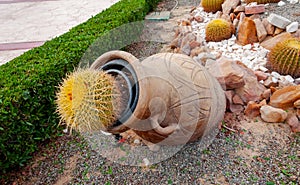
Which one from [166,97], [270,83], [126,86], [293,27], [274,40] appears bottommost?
[270,83]

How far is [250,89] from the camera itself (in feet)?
8.13

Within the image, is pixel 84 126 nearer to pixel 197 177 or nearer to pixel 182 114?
pixel 182 114

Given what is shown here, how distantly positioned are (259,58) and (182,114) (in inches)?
67.3

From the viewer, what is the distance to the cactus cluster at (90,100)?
1212mm

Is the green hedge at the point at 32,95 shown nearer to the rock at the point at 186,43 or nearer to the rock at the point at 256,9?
the rock at the point at 186,43

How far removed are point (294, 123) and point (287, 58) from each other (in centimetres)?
71

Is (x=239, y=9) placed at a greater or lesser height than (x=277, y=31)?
greater

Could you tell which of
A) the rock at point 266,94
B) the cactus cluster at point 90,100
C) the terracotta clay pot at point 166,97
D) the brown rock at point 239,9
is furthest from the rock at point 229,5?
the cactus cluster at point 90,100

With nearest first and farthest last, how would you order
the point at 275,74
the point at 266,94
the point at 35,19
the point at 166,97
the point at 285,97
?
the point at 166,97
the point at 285,97
the point at 266,94
the point at 275,74
the point at 35,19

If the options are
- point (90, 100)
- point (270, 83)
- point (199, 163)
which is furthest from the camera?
point (270, 83)

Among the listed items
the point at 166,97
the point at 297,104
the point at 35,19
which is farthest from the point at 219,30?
the point at 35,19

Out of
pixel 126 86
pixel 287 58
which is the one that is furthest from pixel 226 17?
pixel 126 86

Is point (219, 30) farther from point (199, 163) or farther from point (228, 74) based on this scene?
point (199, 163)

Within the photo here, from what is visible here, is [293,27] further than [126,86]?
Yes
